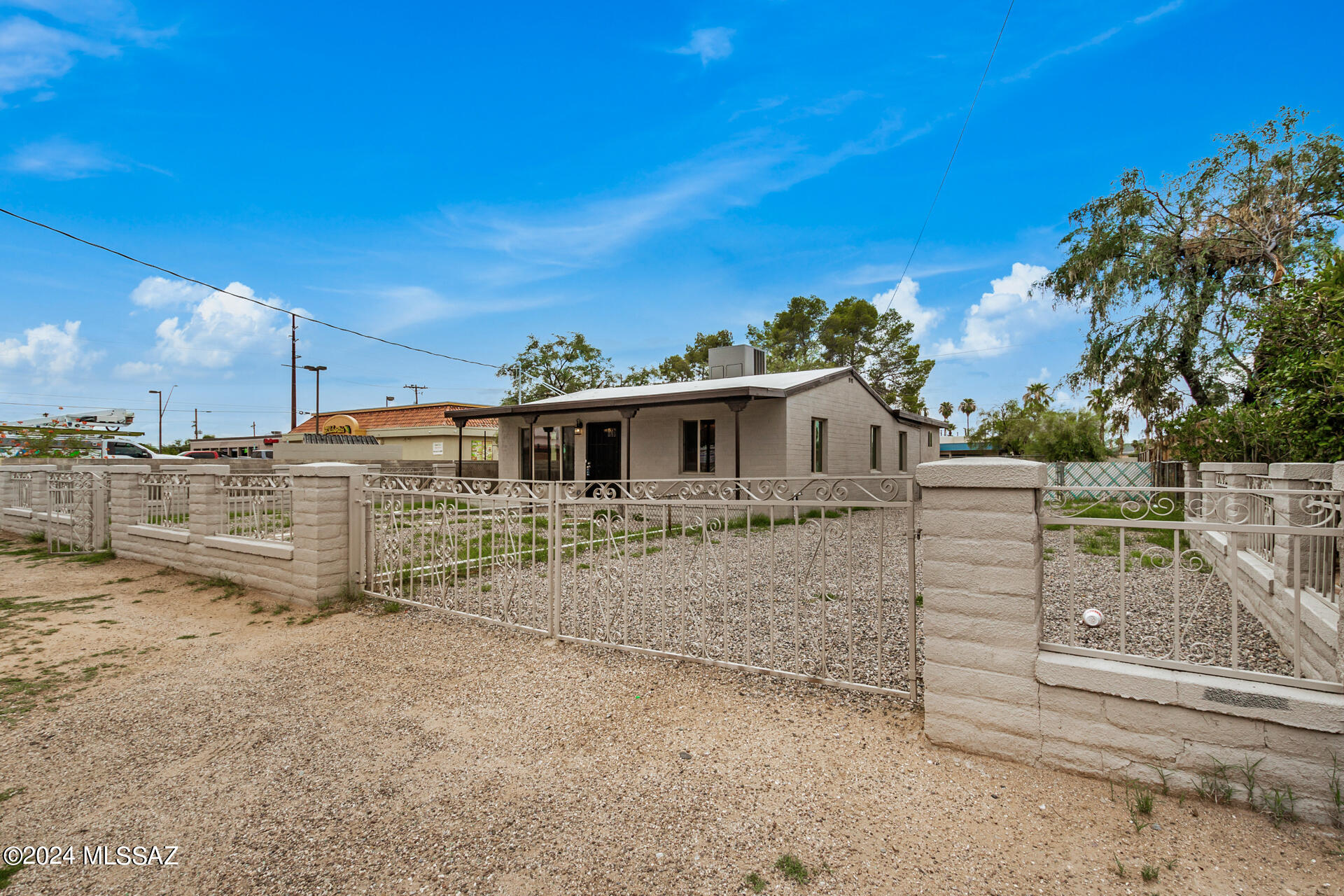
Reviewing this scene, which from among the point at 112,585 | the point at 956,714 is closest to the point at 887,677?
the point at 956,714

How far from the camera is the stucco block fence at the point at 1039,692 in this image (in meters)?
2.33

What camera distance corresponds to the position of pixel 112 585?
6758 millimetres

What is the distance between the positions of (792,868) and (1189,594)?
647 cm

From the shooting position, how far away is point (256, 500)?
641 centimetres

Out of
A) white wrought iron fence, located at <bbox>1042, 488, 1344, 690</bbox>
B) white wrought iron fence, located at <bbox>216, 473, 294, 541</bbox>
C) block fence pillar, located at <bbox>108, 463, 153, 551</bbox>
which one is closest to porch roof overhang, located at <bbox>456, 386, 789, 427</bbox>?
white wrought iron fence, located at <bbox>1042, 488, 1344, 690</bbox>

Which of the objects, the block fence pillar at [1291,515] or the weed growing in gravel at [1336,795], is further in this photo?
the block fence pillar at [1291,515]

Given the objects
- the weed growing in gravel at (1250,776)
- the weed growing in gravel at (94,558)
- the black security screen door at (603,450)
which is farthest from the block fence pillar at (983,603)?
the black security screen door at (603,450)

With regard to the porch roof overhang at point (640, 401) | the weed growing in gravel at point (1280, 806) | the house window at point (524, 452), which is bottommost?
the weed growing in gravel at point (1280, 806)

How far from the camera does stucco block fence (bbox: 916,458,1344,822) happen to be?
7.64 feet

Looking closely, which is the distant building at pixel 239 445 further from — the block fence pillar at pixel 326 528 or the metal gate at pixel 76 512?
the block fence pillar at pixel 326 528

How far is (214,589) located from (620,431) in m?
9.86

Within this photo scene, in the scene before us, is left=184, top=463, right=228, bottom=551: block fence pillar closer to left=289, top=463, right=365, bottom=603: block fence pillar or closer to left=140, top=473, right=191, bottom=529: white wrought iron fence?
left=140, top=473, right=191, bottom=529: white wrought iron fence

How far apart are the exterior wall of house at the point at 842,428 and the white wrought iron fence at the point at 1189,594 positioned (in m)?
5.73

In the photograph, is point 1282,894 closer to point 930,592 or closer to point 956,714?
point 956,714
